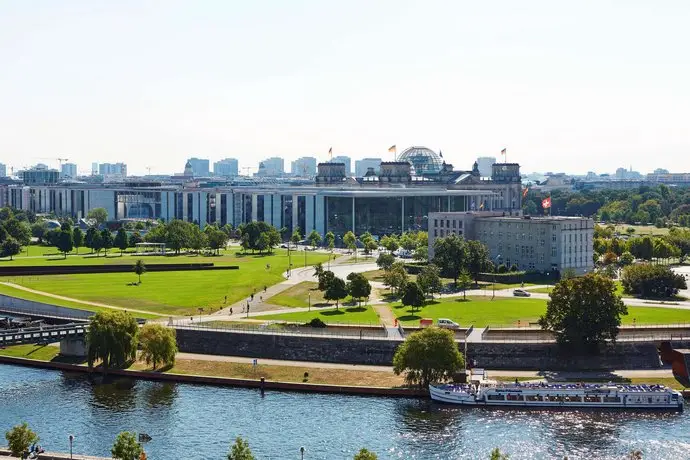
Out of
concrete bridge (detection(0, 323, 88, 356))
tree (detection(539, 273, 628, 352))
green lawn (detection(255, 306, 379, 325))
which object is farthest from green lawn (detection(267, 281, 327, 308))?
tree (detection(539, 273, 628, 352))

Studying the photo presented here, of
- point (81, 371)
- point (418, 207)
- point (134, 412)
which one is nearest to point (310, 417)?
point (134, 412)

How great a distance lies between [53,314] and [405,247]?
6220 cm

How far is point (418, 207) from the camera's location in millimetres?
176875

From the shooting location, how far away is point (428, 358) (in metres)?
62.2

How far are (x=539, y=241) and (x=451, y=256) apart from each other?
14412 millimetres

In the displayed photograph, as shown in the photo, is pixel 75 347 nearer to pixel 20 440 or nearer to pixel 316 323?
pixel 316 323

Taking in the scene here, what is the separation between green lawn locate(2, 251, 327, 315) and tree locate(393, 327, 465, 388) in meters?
27.4

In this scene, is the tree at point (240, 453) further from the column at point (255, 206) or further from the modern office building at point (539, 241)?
the column at point (255, 206)

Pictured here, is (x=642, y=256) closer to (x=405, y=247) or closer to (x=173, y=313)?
(x=405, y=247)

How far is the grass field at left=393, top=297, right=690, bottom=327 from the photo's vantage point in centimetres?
7831

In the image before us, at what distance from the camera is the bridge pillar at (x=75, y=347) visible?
7319cm

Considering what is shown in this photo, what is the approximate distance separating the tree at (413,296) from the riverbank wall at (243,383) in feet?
65.5

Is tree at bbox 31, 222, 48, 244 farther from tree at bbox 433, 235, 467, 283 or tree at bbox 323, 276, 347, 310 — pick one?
tree at bbox 323, 276, 347, 310

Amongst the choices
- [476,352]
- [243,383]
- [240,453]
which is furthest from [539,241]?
[240,453]
